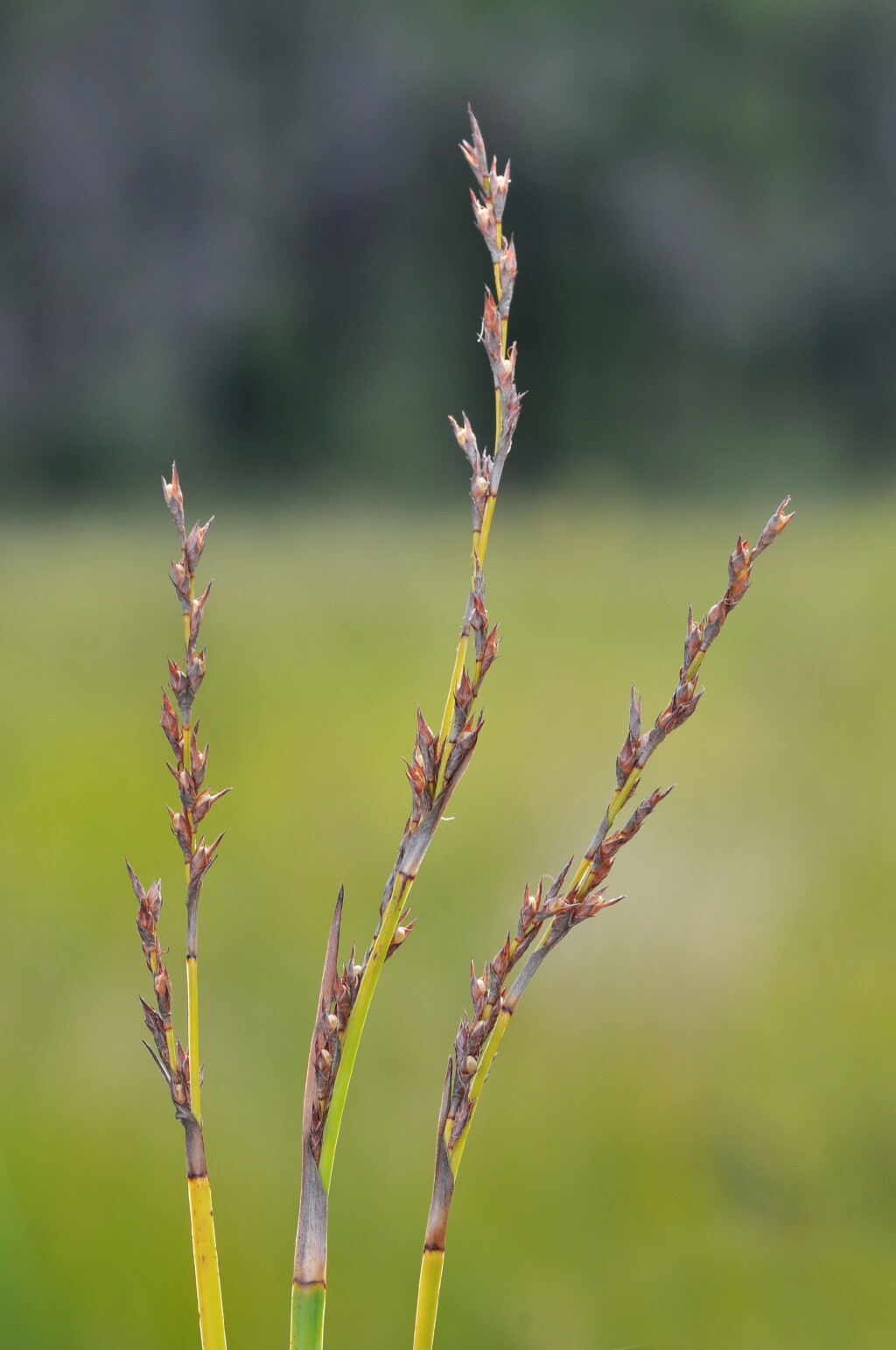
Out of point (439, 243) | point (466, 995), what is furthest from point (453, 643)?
point (439, 243)

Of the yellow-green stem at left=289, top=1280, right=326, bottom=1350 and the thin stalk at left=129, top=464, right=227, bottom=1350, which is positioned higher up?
the thin stalk at left=129, top=464, right=227, bottom=1350

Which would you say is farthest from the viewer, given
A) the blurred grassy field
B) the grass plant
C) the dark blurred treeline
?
the dark blurred treeline

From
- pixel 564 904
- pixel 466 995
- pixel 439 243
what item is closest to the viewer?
pixel 564 904

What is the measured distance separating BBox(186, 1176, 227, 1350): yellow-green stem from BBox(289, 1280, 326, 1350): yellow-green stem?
10 mm

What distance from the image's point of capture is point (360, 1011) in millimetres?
149

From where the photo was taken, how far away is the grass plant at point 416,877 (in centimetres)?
14

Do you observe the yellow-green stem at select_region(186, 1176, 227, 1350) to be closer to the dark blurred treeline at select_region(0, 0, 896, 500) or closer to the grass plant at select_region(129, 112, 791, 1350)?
the grass plant at select_region(129, 112, 791, 1350)

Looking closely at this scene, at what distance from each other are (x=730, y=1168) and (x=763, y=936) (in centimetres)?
21

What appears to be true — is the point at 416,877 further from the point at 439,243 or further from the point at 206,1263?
the point at 439,243

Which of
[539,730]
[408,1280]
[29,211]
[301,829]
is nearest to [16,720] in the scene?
[301,829]

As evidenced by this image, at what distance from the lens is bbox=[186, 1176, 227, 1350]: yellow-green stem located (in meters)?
0.16

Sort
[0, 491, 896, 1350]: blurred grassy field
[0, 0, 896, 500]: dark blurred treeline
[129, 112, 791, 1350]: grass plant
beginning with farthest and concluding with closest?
[0, 0, 896, 500]: dark blurred treeline → [0, 491, 896, 1350]: blurred grassy field → [129, 112, 791, 1350]: grass plant

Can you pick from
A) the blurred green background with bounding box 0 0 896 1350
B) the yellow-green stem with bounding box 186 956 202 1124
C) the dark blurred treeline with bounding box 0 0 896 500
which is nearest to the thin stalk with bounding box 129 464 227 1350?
the yellow-green stem with bounding box 186 956 202 1124

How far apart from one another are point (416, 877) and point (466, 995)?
1.78 feet
